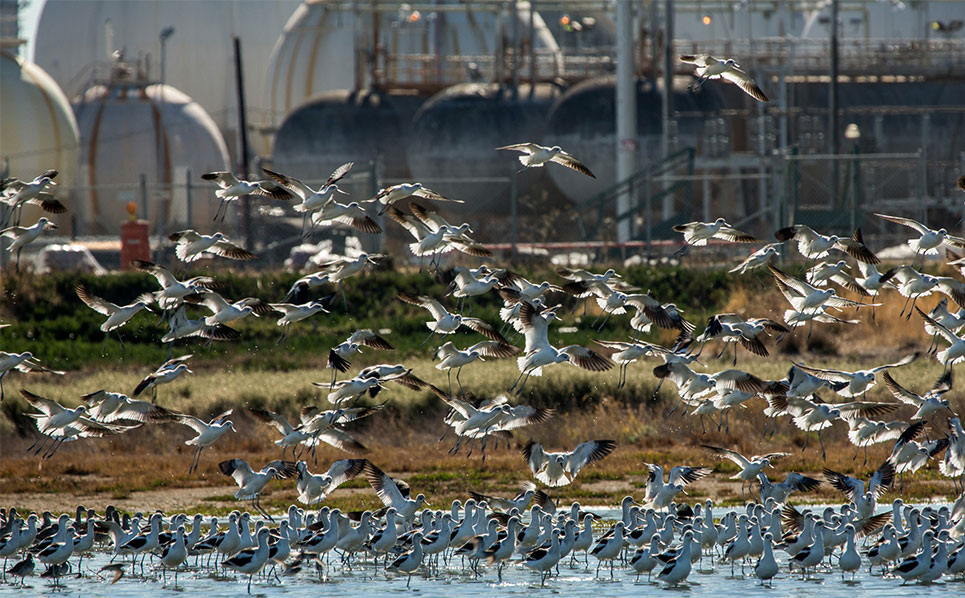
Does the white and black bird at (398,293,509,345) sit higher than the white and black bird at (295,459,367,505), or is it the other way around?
the white and black bird at (398,293,509,345)

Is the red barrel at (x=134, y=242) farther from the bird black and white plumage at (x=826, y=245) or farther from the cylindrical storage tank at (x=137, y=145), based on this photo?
the cylindrical storage tank at (x=137, y=145)

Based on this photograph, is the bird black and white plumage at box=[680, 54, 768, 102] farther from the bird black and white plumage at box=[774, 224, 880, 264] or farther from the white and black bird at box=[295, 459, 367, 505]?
the white and black bird at box=[295, 459, 367, 505]

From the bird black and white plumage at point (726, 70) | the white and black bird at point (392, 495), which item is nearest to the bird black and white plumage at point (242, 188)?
the white and black bird at point (392, 495)

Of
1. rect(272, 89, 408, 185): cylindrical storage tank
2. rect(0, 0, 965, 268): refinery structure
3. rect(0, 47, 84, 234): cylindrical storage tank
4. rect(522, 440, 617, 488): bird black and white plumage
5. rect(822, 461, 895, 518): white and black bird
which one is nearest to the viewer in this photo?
rect(822, 461, 895, 518): white and black bird

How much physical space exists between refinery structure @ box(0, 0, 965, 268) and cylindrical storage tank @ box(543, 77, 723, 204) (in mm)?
69

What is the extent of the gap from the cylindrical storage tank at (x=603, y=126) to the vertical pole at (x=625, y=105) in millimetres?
7719

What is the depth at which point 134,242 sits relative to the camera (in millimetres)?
34844

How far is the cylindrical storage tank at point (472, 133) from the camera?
Result: 4803 centimetres

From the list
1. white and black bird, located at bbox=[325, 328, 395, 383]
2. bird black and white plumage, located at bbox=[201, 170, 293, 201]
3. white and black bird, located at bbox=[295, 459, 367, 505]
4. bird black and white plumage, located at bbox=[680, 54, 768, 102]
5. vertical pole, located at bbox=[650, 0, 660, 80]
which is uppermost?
vertical pole, located at bbox=[650, 0, 660, 80]

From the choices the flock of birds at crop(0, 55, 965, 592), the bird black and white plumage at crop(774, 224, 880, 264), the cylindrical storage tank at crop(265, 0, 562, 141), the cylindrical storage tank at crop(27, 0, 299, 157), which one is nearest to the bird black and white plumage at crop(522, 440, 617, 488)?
the flock of birds at crop(0, 55, 965, 592)

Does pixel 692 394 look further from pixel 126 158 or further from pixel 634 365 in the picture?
pixel 126 158

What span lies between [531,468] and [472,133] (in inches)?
1320

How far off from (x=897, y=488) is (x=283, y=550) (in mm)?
7863

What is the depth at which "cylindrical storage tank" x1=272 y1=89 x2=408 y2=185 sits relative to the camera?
52.9 metres
